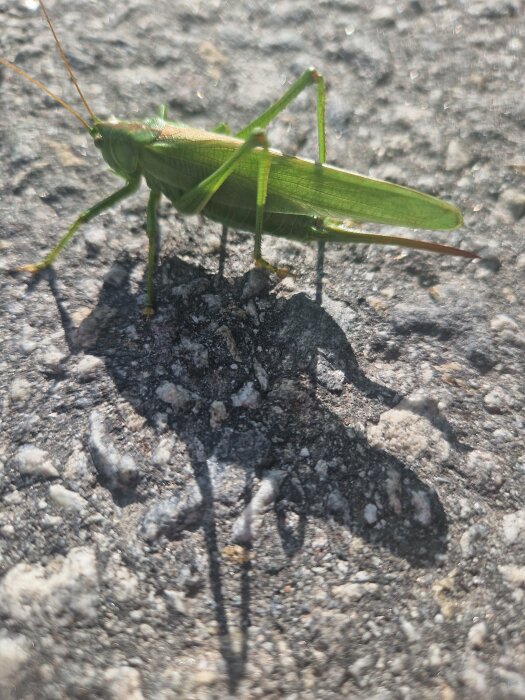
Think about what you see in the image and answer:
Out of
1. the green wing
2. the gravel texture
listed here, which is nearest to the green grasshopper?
the green wing

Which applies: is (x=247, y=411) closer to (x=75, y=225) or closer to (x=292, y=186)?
(x=292, y=186)

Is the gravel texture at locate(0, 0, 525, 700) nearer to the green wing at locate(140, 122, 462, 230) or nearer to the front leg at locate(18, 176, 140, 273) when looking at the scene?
the front leg at locate(18, 176, 140, 273)

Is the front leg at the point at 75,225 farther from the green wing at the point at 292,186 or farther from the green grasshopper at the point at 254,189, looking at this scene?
the green wing at the point at 292,186

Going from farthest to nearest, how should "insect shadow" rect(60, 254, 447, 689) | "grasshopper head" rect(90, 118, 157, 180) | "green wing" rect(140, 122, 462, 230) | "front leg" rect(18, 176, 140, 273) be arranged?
"grasshopper head" rect(90, 118, 157, 180) → "front leg" rect(18, 176, 140, 273) → "green wing" rect(140, 122, 462, 230) → "insect shadow" rect(60, 254, 447, 689)

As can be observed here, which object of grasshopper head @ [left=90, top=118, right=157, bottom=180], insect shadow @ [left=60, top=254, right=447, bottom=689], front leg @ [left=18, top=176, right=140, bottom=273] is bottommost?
insect shadow @ [left=60, top=254, right=447, bottom=689]

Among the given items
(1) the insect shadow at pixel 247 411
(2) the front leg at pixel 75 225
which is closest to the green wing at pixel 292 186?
(2) the front leg at pixel 75 225
